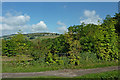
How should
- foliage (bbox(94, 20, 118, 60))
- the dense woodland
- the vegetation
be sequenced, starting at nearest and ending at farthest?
the vegetation → the dense woodland → foliage (bbox(94, 20, 118, 60))

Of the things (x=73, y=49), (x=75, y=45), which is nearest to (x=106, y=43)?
(x=75, y=45)

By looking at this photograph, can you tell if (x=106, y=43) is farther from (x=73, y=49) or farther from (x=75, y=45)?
A: (x=73, y=49)

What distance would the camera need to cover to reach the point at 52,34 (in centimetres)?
1645

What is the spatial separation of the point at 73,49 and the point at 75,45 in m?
0.45

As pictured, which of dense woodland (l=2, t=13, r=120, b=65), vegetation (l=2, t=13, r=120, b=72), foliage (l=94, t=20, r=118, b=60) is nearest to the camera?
vegetation (l=2, t=13, r=120, b=72)

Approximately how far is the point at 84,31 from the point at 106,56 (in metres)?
3.69

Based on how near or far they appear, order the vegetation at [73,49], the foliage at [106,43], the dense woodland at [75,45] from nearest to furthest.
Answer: the vegetation at [73,49], the dense woodland at [75,45], the foliage at [106,43]

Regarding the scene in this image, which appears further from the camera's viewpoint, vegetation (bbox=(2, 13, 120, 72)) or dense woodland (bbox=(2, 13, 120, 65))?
dense woodland (bbox=(2, 13, 120, 65))

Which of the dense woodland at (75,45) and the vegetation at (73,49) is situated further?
the dense woodland at (75,45)

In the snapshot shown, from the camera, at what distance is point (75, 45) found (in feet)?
38.0

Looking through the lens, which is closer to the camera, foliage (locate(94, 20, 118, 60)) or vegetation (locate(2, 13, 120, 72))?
vegetation (locate(2, 13, 120, 72))

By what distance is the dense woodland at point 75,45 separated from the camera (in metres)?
11.5

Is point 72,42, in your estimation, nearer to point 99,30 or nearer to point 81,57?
point 81,57

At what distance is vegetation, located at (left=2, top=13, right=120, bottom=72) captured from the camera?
1121 cm
